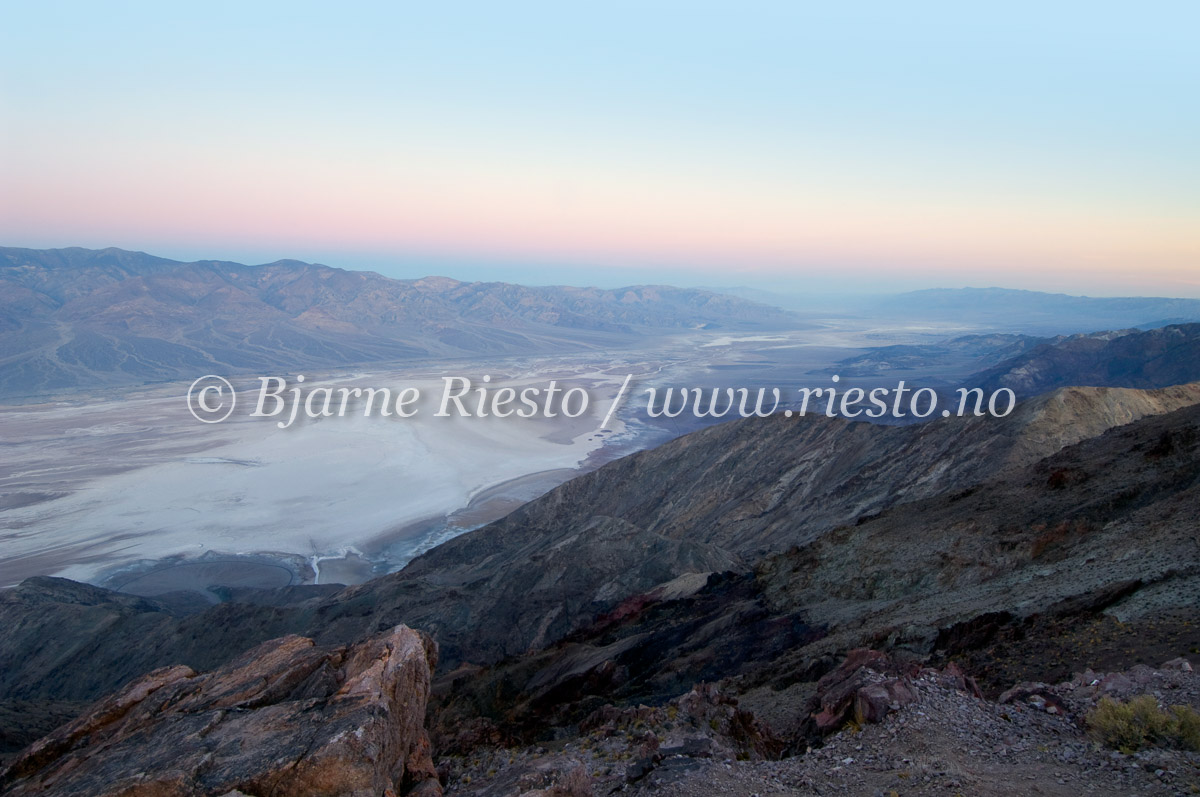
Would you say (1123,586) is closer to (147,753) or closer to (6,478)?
(147,753)

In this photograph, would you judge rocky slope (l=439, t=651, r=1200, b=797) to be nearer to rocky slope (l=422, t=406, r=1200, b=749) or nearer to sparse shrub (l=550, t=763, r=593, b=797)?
sparse shrub (l=550, t=763, r=593, b=797)

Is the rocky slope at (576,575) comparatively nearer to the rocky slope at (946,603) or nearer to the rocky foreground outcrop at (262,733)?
the rocky slope at (946,603)

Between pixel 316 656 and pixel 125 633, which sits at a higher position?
pixel 316 656

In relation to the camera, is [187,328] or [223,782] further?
[187,328]

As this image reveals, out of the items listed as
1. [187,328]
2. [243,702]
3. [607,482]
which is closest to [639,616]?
[243,702]
